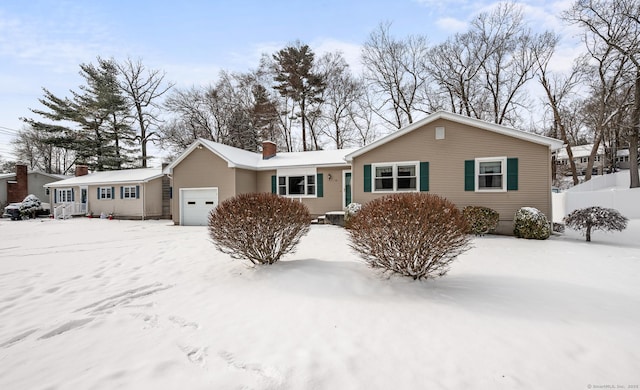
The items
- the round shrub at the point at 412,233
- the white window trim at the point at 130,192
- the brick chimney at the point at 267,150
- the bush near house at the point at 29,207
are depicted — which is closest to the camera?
the round shrub at the point at 412,233

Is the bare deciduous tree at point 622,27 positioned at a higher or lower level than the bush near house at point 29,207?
higher

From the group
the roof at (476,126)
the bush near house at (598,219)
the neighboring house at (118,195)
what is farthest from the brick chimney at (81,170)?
the bush near house at (598,219)

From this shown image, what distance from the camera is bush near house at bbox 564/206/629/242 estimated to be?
8.41 meters

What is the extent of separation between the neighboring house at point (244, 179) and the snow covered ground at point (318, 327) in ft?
29.3

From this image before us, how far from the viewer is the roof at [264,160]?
48.4 ft

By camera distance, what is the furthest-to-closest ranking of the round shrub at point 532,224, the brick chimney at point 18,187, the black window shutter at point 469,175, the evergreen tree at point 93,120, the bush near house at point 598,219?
the evergreen tree at point 93,120, the brick chimney at point 18,187, the black window shutter at point 469,175, the round shrub at point 532,224, the bush near house at point 598,219

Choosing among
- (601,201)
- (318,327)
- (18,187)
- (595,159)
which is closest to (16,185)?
(18,187)

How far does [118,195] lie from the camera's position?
1978 cm

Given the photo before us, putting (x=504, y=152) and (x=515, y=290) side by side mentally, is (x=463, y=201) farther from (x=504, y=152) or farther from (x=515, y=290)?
(x=515, y=290)

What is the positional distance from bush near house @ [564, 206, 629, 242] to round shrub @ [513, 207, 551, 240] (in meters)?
0.78

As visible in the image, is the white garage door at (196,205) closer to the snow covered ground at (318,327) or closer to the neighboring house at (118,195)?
the neighboring house at (118,195)

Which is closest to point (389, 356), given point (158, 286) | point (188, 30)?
point (158, 286)

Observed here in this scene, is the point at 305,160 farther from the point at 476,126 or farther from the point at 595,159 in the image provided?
the point at 595,159

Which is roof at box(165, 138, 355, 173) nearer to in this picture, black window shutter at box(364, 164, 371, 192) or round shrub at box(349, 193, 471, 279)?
black window shutter at box(364, 164, 371, 192)
